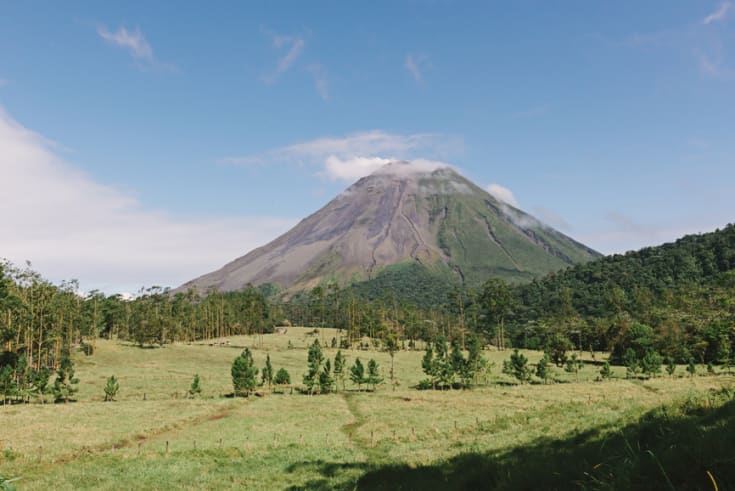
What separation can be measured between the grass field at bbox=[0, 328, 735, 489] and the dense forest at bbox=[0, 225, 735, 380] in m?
14.6

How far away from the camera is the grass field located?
1834 cm

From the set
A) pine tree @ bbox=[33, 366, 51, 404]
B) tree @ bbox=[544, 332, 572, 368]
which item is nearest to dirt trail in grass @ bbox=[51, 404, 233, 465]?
pine tree @ bbox=[33, 366, 51, 404]

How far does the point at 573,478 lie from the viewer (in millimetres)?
8109

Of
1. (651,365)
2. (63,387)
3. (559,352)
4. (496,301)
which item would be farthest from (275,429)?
(496,301)

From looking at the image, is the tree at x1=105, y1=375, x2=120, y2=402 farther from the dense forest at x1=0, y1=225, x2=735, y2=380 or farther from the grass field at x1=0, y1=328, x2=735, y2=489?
the dense forest at x1=0, y1=225, x2=735, y2=380

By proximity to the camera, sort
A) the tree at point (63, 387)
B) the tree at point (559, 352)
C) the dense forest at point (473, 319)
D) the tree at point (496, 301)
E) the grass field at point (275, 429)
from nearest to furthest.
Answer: the grass field at point (275, 429) → the tree at point (63, 387) → the dense forest at point (473, 319) → the tree at point (559, 352) → the tree at point (496, 301)

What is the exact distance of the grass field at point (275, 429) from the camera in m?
18.3

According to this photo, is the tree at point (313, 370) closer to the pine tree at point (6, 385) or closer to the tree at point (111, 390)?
the tree at point (111, 390)

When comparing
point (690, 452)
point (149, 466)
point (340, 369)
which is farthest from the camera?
point (340, 369)

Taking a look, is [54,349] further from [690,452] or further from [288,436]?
[690,452]

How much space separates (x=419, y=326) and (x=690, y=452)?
14219cm

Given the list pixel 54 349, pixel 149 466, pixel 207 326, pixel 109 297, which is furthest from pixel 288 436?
pixel 109 297

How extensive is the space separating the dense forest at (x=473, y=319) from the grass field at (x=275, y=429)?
1460cm

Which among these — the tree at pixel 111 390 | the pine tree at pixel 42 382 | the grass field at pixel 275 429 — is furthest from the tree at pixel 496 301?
the pine tree at pixel 42 382
